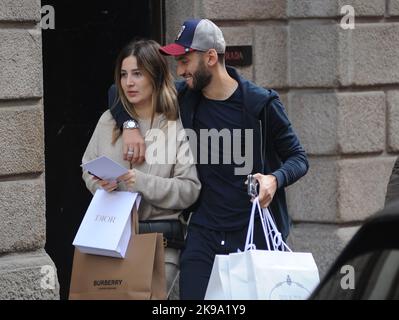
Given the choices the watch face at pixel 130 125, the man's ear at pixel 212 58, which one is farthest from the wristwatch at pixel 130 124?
the man's ear at pixel 212 58

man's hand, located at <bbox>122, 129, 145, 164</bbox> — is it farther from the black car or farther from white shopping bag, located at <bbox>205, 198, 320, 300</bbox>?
the black car

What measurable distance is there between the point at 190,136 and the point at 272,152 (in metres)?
0.43

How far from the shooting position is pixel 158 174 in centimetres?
573

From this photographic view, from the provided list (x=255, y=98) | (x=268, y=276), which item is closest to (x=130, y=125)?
(x=255, y=98)

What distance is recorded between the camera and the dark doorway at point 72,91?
7.84 metres

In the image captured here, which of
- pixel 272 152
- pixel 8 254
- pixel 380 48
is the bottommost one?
pixel 8 254

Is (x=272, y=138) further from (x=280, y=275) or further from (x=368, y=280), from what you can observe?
(x=368, y=280)

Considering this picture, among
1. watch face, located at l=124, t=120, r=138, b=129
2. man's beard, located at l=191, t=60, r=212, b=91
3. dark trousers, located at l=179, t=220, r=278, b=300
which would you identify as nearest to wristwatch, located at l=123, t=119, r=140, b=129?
watch face, located at l=124, t=120, r=138, b=129

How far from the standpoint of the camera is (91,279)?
18.1ft

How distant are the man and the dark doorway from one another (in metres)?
2.23

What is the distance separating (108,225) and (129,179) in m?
0.25

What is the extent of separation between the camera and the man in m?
5.59
